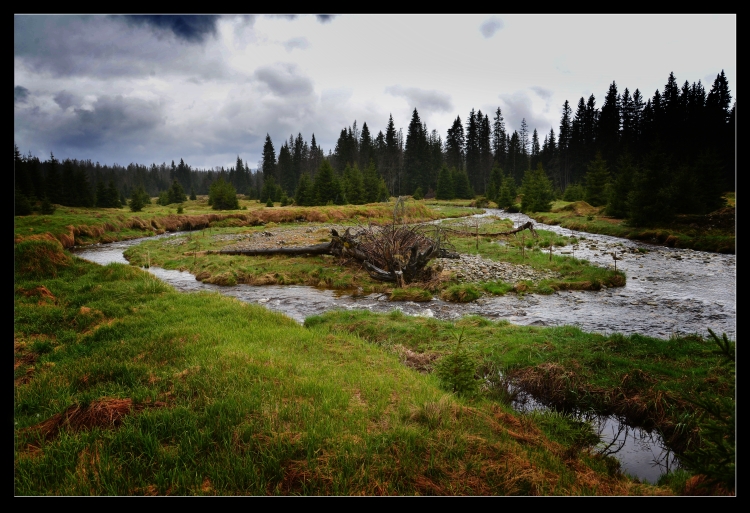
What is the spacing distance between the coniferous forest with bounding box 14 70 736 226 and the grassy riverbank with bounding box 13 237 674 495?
3523 millimetres

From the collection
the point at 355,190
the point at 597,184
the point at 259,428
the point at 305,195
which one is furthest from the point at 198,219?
the point at 597,184

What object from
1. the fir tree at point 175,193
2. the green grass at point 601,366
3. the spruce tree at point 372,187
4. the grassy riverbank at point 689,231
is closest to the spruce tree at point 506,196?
the spruce tree at point 372,187

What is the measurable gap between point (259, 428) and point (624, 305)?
12420 mm

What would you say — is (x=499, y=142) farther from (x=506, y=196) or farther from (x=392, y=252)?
(x=392, y=252)

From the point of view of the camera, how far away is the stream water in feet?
16.9

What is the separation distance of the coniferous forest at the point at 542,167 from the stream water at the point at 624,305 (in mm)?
3779

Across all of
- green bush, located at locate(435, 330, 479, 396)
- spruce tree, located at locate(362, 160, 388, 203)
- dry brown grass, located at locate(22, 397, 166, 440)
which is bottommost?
green bush, located at locate(435, 330, 479, 396)

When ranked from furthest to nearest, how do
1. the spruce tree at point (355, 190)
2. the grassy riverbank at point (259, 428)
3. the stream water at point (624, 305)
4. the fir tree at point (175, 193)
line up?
the fir tree at point (175, 193) < the spruce tree at point (355, 190) < the stream water at point (624, 305) < the grassy riverbank at point (259, 428)

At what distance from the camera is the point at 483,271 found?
16.7 m

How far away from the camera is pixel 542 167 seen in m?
60.5

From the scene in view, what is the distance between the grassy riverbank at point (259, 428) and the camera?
10.2ft

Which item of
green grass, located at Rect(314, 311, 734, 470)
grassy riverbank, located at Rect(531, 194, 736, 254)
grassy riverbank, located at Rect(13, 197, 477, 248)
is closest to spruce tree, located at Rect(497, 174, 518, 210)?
grassy riverbank, located at Rect(13, 197, 477, 248)

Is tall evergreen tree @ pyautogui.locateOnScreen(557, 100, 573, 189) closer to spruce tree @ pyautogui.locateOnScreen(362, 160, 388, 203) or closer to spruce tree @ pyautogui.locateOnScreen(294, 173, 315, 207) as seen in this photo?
spruce tree @ pyautogui.locateOnScreen(362, 160, 388, 203)

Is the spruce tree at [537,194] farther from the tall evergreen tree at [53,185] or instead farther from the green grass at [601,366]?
the tall evergreen tree at [53,185]
